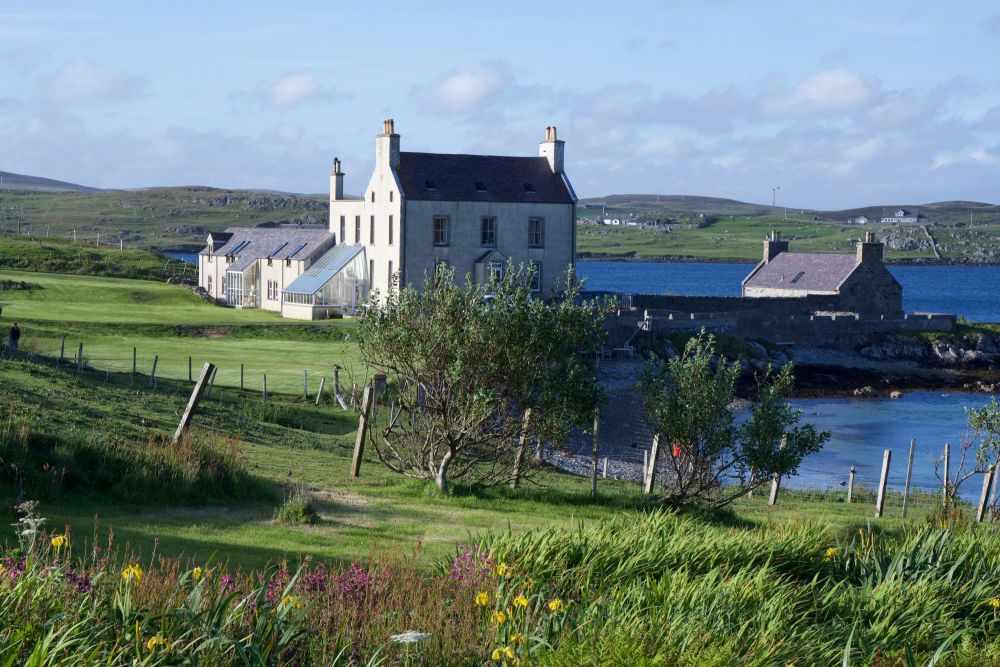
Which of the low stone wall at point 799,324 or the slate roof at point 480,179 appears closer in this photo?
the slate roof at point 480,179

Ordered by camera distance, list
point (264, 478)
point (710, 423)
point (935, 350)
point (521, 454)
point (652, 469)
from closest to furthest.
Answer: point (264, 478), point (710, 423), point (521, 454), point (652, 469), point (935, 350)

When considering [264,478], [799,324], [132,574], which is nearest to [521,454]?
[264,478]

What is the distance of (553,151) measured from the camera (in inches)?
2393

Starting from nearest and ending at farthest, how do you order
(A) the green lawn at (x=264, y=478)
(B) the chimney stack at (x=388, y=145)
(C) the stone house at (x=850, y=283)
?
(A) the green lawn at (x=264, y=478) → (B) the chimney stack at (x=388, y=145) → (C) the stone house at (x=850, y=283)

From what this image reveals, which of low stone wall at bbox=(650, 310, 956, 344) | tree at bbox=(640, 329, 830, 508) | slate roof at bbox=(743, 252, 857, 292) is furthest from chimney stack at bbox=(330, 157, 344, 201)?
tree at bbox=(640, 329, 830, 508)

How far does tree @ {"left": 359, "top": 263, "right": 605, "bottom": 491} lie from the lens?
20.6 meters

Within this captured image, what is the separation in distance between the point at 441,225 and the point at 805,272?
28.0 metres

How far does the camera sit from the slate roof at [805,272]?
238ft

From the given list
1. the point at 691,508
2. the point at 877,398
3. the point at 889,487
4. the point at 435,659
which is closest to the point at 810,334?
the point at 877,398

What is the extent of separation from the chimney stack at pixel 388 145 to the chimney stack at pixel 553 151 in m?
7.85

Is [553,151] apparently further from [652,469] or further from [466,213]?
[652,469]

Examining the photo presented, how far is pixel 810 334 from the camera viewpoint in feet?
211

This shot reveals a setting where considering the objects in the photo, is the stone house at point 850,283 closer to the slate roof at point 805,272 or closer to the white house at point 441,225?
the slate roof at point 805,272

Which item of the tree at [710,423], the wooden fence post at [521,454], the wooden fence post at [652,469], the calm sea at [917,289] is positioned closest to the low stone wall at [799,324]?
the wooden fence post at [652,469]
